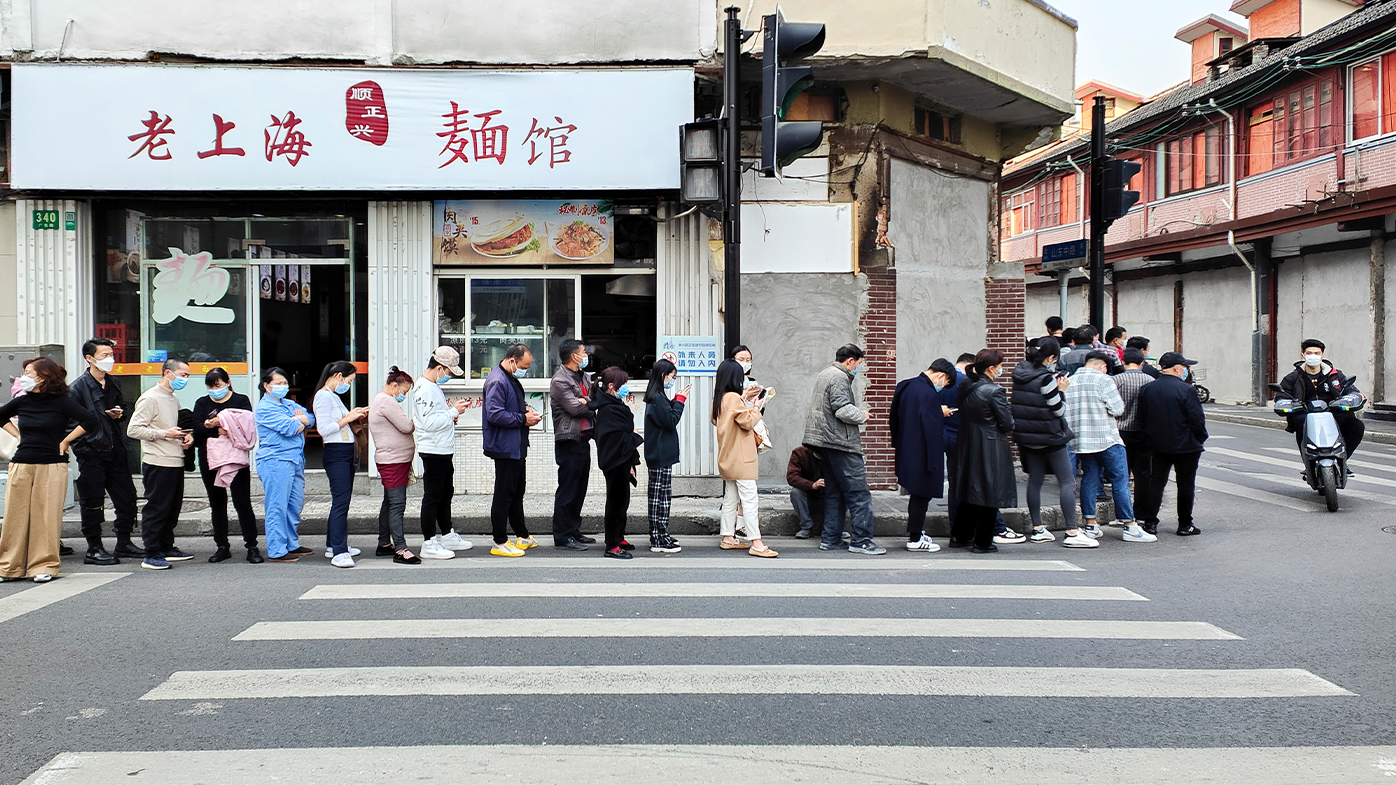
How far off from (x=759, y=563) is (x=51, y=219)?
8948 mm

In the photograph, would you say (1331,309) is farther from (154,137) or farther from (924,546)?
(154,137)

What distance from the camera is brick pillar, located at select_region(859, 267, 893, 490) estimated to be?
39.0 ft

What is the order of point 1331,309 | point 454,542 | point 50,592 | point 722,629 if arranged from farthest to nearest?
point 1331,309
point 454,542
point 50,592
point 722,629

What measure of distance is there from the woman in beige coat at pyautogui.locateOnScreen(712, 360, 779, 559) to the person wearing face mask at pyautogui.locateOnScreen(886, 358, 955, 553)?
1310 millimetres

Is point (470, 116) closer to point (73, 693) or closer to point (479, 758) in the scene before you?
point (73, 693)

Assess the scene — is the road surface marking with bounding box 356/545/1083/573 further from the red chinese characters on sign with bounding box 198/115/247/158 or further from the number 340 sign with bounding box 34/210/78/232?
the number 340 sign with bounding box 34/210/78/232

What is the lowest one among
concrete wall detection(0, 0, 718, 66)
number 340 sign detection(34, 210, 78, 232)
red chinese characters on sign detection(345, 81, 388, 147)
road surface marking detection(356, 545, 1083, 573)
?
road surface marking detection(356, 545, 1083, 573)

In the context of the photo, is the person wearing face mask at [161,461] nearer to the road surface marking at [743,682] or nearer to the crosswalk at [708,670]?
the crosswalk at [708,670]

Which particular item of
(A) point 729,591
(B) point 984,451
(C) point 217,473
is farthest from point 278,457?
(B) point 984,451

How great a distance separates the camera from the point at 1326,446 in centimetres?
1063

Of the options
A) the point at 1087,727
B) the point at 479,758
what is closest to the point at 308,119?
the point at 479,758

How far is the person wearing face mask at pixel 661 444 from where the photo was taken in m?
8.67

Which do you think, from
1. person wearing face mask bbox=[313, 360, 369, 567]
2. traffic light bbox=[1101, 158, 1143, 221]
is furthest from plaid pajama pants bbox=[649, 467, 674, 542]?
traffic light bbox=[1101, 158, 1143, 221]

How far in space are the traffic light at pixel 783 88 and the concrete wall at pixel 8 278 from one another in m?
8.50
